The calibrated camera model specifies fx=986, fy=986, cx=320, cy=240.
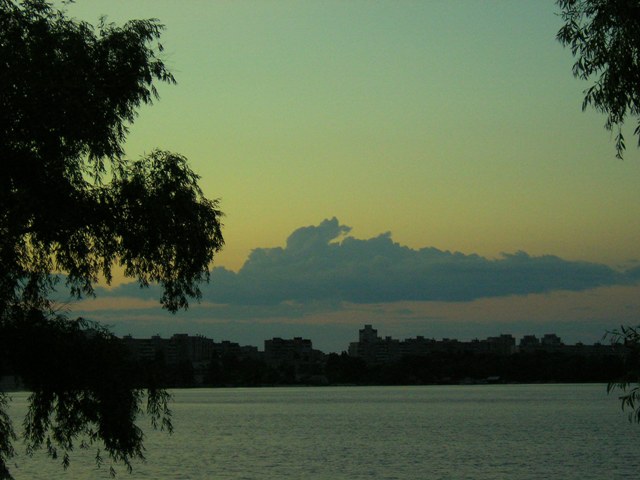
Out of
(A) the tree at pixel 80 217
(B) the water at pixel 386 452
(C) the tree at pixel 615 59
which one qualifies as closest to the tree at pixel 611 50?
(C) the tree at pixel 615 59

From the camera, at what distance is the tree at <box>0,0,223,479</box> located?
864 inches

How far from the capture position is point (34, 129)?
21.8m

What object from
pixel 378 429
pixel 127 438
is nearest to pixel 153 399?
pixel 127 438

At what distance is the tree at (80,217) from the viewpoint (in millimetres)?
21938

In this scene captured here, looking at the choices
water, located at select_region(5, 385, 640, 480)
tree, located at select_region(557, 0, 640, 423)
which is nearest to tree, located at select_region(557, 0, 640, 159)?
tree, located at select_region(557, 0, 640, 423)

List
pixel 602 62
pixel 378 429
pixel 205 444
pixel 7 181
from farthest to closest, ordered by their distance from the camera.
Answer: pixel 378 429 → pixel 205 444 → pixel 7 181 → pixel 602 62

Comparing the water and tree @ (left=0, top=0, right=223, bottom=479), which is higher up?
tree @ (left=0, top=0, right=223, bottom=479)

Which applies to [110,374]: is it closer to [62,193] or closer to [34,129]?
[62,193]

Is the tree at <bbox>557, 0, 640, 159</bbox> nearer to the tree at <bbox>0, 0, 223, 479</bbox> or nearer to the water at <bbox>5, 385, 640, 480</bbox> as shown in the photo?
the tree at <bbox>0, 0, 223, 479</bbox>

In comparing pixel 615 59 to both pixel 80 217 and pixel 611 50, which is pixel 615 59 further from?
pixel 80 217

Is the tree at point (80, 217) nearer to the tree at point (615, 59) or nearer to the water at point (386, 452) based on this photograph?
the tree at point (615, 59)

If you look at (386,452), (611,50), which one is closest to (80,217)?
(611,50)

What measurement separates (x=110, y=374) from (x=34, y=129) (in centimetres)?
613

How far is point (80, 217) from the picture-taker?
22859mm
